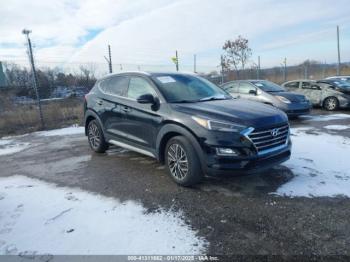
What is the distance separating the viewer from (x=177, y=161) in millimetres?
4465

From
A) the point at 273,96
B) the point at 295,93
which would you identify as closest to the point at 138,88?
the point at 273,96

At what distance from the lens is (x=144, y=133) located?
5.07 meters

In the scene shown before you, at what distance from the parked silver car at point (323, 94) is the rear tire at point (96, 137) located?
10.1 m

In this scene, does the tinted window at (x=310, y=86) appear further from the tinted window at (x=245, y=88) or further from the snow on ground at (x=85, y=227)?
the snow on ground at (x=85, y=227)

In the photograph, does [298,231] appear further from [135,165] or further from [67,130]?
[67,130]

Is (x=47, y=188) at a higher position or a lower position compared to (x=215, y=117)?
lower

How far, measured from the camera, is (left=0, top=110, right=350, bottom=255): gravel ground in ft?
9.93

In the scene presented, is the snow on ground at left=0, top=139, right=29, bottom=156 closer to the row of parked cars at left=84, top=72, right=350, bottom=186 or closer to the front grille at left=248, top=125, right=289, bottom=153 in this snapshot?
the row of parked cars at left=84, top=72, right=350, bottom=186

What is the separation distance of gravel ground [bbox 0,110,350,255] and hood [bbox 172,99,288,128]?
99 cm

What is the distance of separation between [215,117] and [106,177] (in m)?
2.23

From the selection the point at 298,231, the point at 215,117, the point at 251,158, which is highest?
the point at 215,117

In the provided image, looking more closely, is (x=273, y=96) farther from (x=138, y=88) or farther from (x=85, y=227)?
(x=85, y=227)

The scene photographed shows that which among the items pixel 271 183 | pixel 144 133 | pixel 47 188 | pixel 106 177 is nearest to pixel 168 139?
pixel 144 133

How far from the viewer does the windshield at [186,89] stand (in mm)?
4859
